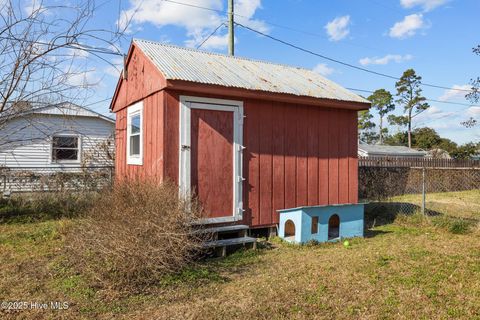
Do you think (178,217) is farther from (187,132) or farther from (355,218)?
(355,218)

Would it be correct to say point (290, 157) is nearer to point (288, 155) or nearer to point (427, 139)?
point (288, 155)

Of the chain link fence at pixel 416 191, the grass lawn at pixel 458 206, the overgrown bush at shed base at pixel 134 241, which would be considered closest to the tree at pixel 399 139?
the chain link fence at pixel 416 191

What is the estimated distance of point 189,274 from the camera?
16.3ft

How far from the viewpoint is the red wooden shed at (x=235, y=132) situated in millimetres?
6527

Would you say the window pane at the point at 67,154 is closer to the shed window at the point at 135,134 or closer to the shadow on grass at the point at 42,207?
the shadow on grass at the point at 42,207

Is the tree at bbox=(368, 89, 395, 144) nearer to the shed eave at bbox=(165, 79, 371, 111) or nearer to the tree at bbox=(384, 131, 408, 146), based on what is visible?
the tree at bbox=(384, 131, 408, 146)

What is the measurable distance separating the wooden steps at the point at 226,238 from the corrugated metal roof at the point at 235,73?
2505 mm

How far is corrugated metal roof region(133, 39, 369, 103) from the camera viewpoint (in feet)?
22.1

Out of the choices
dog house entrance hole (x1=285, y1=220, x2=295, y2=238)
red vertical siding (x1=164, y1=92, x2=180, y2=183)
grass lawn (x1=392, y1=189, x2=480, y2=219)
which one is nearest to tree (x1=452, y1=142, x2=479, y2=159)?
grass lawn (x1=392, y1=189, x2=480, y2=219)

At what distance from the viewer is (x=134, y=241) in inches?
178

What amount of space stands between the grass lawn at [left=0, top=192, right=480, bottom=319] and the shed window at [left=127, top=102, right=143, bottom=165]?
2.11 metres

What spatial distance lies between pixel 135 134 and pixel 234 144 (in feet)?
7.66

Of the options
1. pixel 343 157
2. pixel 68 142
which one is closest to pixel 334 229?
pixel 343 157

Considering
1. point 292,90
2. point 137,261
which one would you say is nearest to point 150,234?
point 137,261
